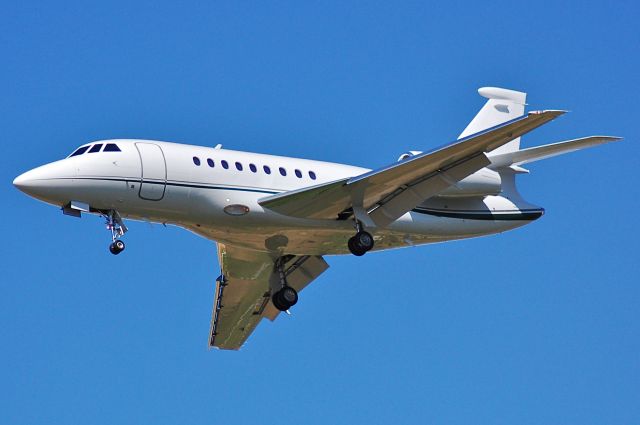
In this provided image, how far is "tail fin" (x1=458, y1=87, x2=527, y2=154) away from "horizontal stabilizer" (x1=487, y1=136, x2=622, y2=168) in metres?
1.76

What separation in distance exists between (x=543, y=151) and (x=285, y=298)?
713 cm

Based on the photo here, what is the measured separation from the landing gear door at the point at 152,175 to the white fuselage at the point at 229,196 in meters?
0.02

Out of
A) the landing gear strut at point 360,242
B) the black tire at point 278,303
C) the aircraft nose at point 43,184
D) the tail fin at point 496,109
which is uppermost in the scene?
the tail fin at point 496,109

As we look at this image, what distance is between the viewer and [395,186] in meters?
27.4

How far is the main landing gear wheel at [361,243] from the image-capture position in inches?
1088

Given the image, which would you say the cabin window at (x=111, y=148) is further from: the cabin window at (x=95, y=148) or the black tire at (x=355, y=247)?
the black tire at (x=355, y=247)

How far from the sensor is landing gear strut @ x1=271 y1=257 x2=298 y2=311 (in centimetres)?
3023

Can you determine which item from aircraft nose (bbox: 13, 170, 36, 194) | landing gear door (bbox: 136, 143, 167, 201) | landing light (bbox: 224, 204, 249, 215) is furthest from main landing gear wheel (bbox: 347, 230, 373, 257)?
aircraft nose (bbox: 13, 170, 36, 194)

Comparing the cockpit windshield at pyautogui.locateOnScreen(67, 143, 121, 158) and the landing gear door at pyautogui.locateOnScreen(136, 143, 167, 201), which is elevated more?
the cockpit windshield at pyautogui.locateOnScreen(67, 143, 121, 158)

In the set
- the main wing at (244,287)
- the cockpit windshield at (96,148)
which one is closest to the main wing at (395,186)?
the main wing at (244,287)

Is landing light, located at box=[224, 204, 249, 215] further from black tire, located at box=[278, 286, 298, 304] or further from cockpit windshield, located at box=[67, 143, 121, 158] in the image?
black tire, located at box=[278, 286, 298, 304]

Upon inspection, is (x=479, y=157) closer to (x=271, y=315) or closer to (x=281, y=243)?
(x=281, y=243)

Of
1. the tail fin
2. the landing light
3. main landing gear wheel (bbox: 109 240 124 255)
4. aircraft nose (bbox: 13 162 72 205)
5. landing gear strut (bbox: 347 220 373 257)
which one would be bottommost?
main landing gear wheel (bbox: 109 240 124 255)

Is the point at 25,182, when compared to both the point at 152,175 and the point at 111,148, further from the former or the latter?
the point at 152,175
